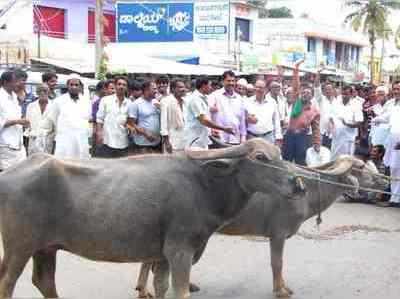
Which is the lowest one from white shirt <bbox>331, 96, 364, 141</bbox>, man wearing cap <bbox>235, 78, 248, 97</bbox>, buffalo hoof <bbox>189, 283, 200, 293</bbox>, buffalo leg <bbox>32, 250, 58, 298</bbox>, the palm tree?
buffalo hoof <bbox>189, 283, 200, 293</bbox>

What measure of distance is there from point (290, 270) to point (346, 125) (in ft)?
18.2

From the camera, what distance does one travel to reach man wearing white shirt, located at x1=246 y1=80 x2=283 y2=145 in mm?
9672

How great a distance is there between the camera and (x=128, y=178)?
4777 mm

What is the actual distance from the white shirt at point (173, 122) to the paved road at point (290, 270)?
154cm

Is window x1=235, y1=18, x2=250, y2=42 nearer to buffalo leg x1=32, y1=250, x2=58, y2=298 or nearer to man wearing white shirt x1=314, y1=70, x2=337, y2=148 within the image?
man wearing white shirt x1=314, y1=70, x2=337, y2=148

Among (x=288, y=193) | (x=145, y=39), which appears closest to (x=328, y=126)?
(x=288, y=193)

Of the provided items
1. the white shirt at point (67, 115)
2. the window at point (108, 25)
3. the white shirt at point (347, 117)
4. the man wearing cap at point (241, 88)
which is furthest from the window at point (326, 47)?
the white shirt at point (67, 115)

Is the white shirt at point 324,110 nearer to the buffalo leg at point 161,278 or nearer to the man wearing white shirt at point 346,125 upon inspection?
the man wearing white shirt at point 346,125

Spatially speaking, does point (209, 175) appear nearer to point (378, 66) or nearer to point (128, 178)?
point (128, 178)

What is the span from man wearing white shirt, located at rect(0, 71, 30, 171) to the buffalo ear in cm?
334

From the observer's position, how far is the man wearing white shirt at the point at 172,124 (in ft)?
29.4

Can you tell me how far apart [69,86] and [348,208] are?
4.47 meters

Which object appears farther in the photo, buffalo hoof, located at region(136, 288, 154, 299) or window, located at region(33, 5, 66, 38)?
window, located at region(33, 5, 66, 38)

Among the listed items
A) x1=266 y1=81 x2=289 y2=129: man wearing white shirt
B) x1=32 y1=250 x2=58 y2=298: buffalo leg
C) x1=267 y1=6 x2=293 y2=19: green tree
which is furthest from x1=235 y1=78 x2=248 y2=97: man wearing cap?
x1=267 y1=6 x2=293 y2=19: green tree
